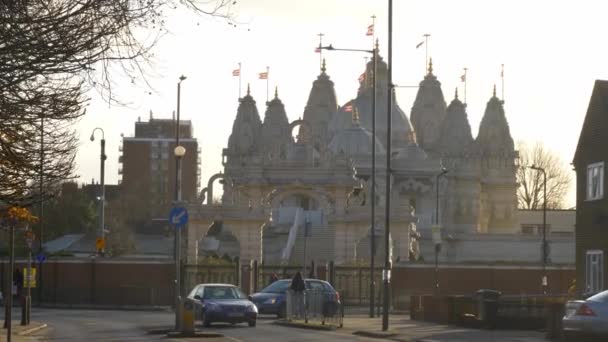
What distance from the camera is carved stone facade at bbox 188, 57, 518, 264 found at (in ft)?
334

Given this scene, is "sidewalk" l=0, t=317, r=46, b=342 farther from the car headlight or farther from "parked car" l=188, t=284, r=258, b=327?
the car headlight

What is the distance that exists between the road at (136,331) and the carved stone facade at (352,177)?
41.8 meters

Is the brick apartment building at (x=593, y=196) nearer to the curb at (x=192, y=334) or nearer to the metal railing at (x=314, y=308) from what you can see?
the metal railing at (x=314, y=308)

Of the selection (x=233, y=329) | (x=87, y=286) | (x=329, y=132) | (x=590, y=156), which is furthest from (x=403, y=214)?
(x=329, y=132)

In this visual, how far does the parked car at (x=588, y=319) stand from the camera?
28656 millimetres

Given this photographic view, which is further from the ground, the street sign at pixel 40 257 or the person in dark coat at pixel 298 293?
the street sign at pixel 40 257

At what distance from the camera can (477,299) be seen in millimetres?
41750

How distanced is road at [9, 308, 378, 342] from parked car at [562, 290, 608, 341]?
349 inches

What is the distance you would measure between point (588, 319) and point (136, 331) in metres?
15.8

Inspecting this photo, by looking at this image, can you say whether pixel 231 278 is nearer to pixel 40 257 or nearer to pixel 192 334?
pixel 40 257

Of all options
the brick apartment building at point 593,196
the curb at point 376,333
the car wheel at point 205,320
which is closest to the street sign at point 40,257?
the car wheel at point 205,320

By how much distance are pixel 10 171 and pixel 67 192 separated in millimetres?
101549

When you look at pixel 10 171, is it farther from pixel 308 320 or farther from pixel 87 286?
pixel 87 286

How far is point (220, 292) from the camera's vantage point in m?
45.4
